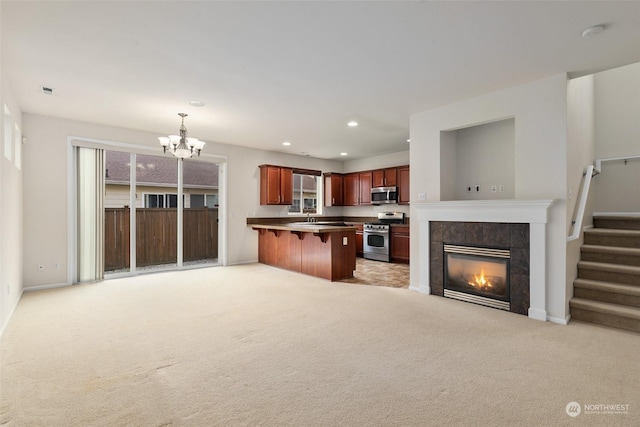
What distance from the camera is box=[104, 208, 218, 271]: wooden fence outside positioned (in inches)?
227

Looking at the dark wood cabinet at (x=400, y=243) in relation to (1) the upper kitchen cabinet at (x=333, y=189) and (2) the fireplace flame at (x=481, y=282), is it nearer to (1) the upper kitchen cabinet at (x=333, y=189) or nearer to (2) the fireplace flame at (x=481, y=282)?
(1) the upper kitchen cabinet at (x=333, y=189)

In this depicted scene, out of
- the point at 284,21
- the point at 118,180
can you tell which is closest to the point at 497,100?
the point at 284,21

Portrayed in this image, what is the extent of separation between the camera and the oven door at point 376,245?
731 cm

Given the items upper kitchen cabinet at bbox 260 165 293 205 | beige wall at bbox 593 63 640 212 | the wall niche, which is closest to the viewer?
the wall niche

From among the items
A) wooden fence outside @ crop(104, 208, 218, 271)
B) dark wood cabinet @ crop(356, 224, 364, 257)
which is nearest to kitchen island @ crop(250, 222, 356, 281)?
wooden fence outside @ crop(104, 208, 218, 271)

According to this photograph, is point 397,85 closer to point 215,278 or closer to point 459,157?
point 459,157

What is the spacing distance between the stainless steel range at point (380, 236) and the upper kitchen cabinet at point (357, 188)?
2.19 ft

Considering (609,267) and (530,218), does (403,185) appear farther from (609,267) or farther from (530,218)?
(609,267)

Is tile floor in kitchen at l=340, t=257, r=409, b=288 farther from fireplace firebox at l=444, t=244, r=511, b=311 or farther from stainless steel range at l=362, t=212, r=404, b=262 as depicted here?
fireplace firebox at l=444, t=244, r=511, b=311

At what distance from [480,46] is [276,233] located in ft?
16.2

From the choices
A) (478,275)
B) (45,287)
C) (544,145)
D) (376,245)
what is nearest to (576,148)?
(544,145)

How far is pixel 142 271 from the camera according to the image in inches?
231

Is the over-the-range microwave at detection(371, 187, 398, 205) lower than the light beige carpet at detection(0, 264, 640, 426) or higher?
higher

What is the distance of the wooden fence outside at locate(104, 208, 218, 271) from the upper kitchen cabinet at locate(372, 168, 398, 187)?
13.0 feet
